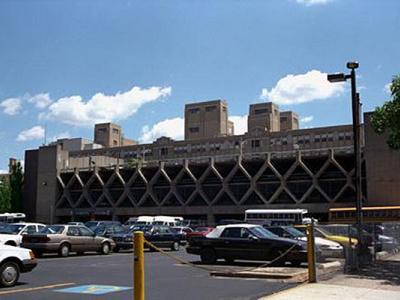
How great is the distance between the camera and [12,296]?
1175cm

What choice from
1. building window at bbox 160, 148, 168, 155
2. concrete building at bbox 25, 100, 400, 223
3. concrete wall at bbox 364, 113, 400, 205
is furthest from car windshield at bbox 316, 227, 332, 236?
building window at bbox 160, 148, 168, 155

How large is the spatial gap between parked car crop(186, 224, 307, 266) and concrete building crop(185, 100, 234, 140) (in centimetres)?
12682

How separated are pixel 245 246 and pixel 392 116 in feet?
22.7

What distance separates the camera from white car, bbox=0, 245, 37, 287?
13070 millimetres

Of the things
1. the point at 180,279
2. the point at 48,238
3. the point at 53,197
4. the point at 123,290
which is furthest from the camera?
the point at 53,197

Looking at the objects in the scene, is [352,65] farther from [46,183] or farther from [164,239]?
[46,183]

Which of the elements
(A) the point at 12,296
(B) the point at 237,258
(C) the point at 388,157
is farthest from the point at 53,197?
(A) the point at 12,296

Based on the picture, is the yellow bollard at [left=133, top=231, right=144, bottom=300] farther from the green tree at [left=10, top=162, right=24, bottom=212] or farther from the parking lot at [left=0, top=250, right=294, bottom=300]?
the green tree at [left=10, top=162, right=24, bottom=212]

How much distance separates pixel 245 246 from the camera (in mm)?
19922

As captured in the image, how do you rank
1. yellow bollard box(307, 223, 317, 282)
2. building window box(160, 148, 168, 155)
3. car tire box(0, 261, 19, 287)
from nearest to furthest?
car tire box(0, 261, 19, 287)
yellow bollard box(307, 223, 317, 282)
building window box(160, 148, 168, 155)

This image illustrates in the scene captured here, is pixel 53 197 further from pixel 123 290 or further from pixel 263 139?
pixel 123 290

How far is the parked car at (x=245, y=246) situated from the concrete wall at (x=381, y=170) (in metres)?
54.9

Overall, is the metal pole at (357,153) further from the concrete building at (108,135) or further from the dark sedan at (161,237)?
the concrete building at (108,135)

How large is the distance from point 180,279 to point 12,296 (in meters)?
4.97
